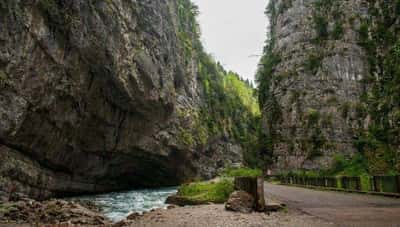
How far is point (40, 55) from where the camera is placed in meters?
19.8

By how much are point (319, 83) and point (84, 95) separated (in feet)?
100

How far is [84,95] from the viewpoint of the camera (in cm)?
2488

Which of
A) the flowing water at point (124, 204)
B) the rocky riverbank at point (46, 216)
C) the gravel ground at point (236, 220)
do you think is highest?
the gravel ground at point (236, 220)

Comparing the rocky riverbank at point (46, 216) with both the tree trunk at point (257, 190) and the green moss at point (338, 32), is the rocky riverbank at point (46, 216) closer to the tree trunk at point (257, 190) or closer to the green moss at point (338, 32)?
the tree trunk at point (257, 190)

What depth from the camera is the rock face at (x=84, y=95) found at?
18.3 m

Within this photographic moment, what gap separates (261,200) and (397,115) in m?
27.8

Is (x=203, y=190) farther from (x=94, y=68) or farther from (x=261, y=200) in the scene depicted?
(x=94, y=68)

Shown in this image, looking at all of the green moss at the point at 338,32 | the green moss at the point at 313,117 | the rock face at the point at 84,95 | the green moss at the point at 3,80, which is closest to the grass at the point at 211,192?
the rock face at the point at 84,95

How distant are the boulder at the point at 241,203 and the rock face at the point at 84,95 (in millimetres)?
13318

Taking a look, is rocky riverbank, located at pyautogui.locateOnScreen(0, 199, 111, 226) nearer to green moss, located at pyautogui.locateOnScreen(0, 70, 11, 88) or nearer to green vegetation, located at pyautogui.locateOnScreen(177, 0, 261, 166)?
green moss, located at pyautogui.locateOnScreen(0, 70, 11, 88)

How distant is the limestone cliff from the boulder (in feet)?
97.9

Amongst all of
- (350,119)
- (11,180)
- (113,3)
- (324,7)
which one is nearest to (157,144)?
(113,3)

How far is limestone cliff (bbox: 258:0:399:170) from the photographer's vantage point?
3908 centimetres

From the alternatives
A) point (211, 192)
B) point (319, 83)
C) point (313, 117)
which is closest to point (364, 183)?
point (211, 192)
